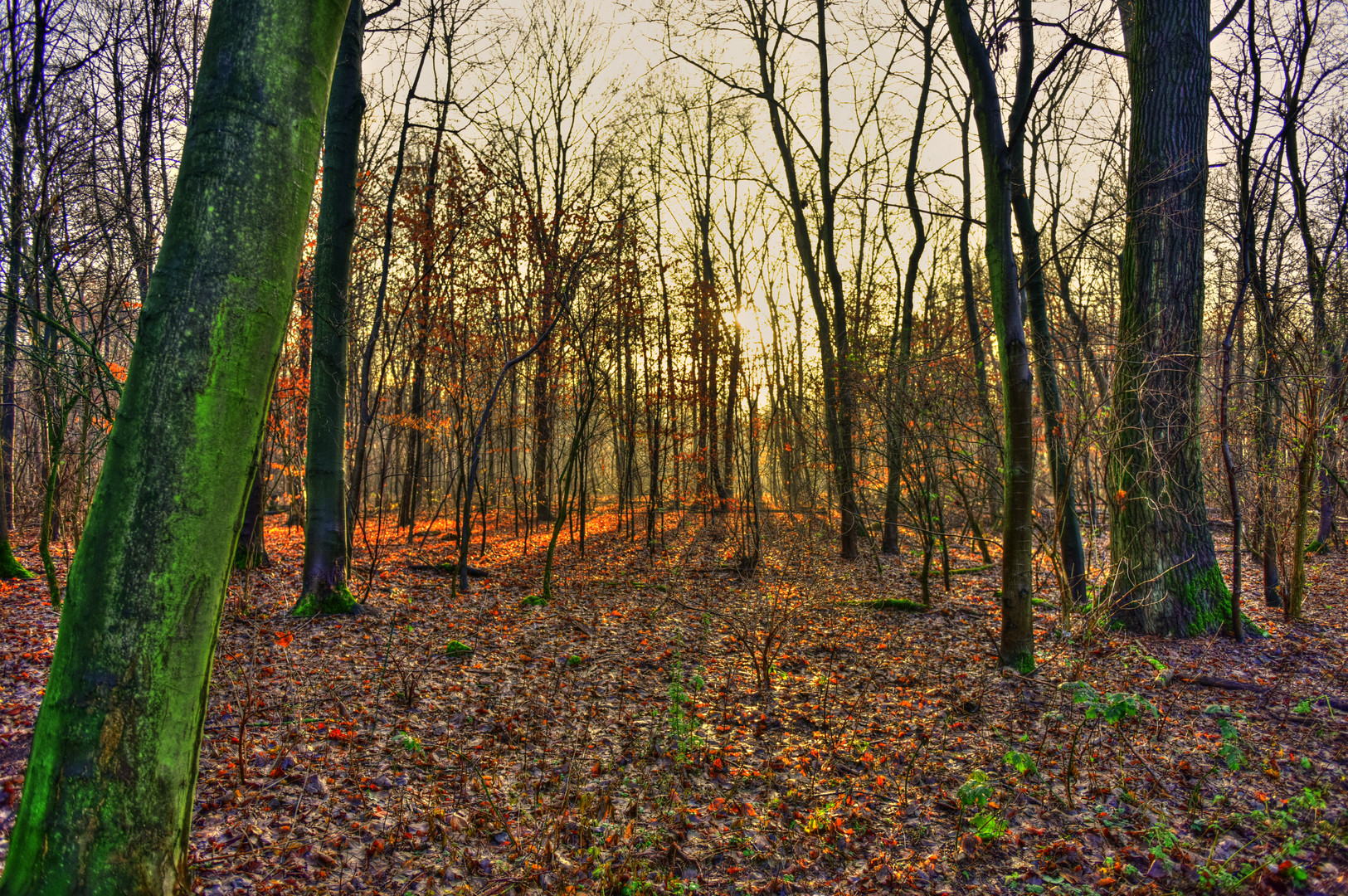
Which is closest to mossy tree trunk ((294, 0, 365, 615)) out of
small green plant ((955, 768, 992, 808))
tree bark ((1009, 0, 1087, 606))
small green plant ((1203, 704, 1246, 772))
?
small green plant ((955, 768, 992, 808))

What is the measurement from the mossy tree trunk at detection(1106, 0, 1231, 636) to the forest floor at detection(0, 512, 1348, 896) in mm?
598

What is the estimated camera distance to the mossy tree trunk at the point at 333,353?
21.4 feet

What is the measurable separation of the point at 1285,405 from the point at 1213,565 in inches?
66.5

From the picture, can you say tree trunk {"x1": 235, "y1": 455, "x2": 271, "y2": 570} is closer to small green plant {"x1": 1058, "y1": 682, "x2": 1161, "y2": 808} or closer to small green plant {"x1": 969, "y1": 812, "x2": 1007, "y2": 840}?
small green plant {"x1": 969, "y1": 812, "x2": 1007, "y2": 840}

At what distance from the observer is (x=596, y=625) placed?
287 inches

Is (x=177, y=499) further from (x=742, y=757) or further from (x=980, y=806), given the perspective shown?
(x=980, y=806)

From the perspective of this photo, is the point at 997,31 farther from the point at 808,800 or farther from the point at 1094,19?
the point at 808,800

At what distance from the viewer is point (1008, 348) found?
5.12 m

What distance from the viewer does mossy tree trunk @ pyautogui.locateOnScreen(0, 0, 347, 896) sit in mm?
1621

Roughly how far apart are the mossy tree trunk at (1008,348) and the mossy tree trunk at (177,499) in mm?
5064

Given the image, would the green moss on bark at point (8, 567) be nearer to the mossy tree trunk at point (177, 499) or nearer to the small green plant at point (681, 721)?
the small green plant at point (681, 721)

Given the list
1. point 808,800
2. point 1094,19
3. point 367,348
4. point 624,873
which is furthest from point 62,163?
point 1094,19

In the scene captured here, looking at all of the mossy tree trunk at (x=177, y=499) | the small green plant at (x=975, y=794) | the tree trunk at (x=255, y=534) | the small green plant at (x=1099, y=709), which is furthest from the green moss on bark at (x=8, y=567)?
the small green plant at (x=1099, y=709)

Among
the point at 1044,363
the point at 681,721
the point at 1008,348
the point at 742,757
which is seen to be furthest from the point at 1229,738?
the point at 1044,363
